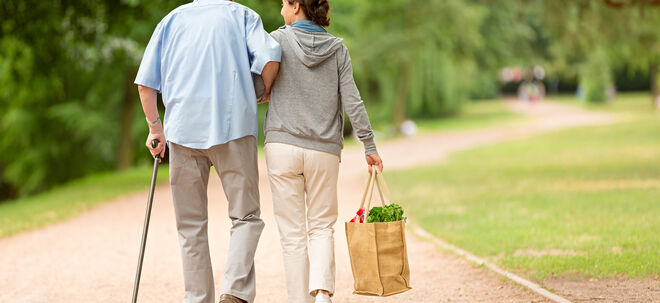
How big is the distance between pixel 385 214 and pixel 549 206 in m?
6.37

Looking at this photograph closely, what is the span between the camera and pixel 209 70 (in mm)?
4293

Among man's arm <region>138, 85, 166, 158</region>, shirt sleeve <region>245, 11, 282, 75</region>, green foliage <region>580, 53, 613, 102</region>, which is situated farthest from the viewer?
green foliage <region>580, 53, 613, 102</region>

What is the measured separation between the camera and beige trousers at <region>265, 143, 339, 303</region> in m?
4.33

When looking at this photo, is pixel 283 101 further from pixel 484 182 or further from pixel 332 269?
pixel 484 182

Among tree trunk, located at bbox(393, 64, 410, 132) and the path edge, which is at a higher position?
the path edge

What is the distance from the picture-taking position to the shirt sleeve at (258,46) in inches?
166

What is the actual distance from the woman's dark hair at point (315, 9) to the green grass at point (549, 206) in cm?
269

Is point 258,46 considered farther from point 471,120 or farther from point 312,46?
point 471,120

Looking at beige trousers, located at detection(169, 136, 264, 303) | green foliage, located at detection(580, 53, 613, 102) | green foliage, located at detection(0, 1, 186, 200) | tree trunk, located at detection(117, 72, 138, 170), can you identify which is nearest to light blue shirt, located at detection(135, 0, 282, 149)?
beige trousers, located at detection(169, 136, 264, 303)

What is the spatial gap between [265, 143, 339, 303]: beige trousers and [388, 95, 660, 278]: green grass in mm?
2182

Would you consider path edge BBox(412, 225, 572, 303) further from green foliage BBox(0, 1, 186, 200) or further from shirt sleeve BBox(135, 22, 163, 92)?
green foliage BBox(0, 1, 186, 200)

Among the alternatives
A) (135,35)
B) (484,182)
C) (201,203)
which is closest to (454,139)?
(484,182)

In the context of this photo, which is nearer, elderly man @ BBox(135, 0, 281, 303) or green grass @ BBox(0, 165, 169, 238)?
elderly man @ BBox(135, 0, 281, 303)

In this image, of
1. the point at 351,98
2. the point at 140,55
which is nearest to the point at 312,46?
the point at 351,98
